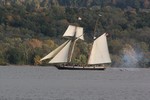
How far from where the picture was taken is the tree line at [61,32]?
122 m

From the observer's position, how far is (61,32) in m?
152

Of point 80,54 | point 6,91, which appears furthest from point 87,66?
point 6,91

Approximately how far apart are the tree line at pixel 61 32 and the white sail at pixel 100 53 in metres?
5.63

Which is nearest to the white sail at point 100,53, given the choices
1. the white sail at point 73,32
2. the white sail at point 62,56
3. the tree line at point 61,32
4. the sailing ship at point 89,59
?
the sailing ship at point 89,59

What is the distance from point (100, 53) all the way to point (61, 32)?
50964 mm

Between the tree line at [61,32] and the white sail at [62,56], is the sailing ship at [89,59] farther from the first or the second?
the tree line at [61,32]

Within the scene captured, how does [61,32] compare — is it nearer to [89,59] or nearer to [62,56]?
[89,59]

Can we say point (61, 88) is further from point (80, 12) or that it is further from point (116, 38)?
point (80, 12)

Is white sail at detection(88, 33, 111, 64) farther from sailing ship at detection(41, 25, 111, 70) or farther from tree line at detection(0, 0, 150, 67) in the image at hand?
tree line at detection(0, 0, 150, 67)

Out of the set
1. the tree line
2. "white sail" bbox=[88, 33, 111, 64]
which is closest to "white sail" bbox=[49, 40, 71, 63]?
"white sail" bbox=[88, 33, 111, 64]

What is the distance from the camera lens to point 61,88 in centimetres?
6212

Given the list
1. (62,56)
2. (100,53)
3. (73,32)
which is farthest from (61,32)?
(100,53)

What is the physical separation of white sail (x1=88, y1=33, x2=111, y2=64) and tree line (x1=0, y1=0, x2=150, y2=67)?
5.63 metres

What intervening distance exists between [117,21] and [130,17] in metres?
7.86
